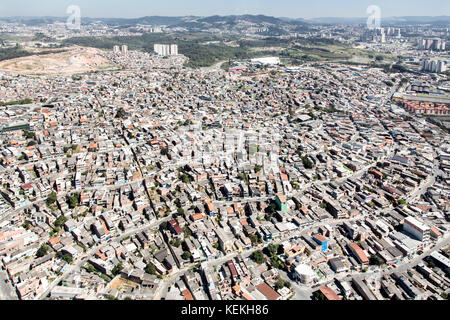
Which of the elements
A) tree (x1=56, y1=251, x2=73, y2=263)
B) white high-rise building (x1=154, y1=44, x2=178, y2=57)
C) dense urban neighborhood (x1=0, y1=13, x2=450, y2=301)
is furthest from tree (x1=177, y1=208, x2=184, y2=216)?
white high-rise building (x1=154, y1=44, x2=178, y2=57)

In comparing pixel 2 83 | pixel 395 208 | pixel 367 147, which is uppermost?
pixel 2 83

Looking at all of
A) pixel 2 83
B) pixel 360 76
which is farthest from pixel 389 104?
pixel 2 83

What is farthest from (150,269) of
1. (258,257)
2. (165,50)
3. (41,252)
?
(165,50)

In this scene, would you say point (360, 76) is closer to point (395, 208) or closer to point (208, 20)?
point (395, 208)

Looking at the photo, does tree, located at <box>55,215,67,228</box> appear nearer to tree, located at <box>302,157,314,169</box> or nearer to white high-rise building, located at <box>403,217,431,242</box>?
tree, located at <box>302,157,314,169</box>

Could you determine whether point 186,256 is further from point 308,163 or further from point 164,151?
point 308,163
